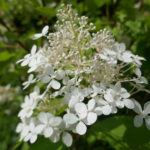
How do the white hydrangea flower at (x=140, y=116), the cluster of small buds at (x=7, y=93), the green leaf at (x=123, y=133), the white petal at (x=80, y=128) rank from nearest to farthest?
1. the white petal at (x=80, y=128)
2. the white hydrangea flower at (x=140, y=116)
3. the green leaf at (x=123, y=133)
4. the cluster of small buds at (x=7, y=93)

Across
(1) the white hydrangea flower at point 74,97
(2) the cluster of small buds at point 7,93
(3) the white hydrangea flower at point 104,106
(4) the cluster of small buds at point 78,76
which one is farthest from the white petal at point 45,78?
(2) the cluster of small buds at point 7,93

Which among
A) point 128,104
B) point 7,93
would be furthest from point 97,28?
point 7,93

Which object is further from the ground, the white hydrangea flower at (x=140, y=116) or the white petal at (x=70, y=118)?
the white petal at (x=70, y=118)

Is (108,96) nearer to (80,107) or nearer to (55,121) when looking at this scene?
(80,107)

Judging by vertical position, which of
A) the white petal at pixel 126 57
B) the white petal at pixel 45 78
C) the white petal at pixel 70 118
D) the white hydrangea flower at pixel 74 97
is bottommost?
the white petal at pixel 70 118

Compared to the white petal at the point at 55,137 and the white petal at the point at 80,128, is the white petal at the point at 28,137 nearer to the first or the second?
the white petal at the point at 55,137

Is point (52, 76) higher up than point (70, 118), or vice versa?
point (52, 76)

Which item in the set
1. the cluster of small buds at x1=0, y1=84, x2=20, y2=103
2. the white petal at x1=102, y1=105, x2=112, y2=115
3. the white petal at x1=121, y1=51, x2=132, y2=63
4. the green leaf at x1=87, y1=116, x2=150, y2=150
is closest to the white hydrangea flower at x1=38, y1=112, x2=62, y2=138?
the white petal at x1=102, y1=105, x2=112, y2=115
